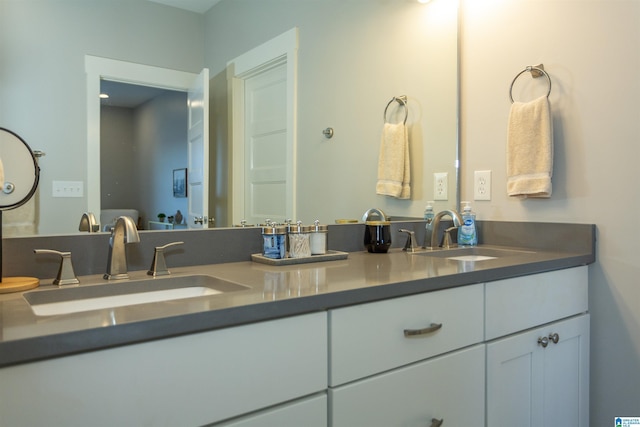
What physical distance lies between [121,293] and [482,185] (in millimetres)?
1446

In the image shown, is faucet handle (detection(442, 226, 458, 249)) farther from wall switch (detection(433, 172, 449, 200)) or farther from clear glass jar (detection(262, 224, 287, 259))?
clear glass jar (detection(262, 224, 287, 259))

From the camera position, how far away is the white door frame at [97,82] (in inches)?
44.4

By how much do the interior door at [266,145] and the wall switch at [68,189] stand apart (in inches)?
18.8

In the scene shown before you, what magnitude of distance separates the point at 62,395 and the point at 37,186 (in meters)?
0.61

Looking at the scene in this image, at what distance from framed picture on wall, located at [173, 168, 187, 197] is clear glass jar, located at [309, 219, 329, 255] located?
17.0 inches

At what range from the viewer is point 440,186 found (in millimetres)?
1998

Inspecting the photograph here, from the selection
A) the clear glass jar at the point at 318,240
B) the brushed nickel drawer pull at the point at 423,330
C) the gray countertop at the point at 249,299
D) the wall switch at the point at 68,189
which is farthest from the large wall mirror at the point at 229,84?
the brushed nickel drawer pull at the point at 423,330

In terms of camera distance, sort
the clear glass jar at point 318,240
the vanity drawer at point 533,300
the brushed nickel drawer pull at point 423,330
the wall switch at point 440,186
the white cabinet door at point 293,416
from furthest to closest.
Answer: the wall switch at point 440,186 < the clear glass jar at point 318,240 < the vanity drawer at point 533,300 < the brushed nickel drawer pull at point 423,330 < the white cabinet door at point 293,416

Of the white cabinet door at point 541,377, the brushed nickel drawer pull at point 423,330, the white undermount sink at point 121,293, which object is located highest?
the white undermount sink at point 121,293

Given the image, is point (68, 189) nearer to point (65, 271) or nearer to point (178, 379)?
point (65, 271)

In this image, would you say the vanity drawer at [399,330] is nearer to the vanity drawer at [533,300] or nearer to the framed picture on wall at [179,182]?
the vanity drawer at [533,300]

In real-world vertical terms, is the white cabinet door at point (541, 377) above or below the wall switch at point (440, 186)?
below

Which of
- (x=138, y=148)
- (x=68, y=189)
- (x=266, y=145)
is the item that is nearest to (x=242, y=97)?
(x=266, y=145)

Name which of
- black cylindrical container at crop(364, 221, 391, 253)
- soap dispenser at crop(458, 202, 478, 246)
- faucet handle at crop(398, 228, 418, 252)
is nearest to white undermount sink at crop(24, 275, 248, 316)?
black cylindrical container at crop(364, 221, 391, 253)
